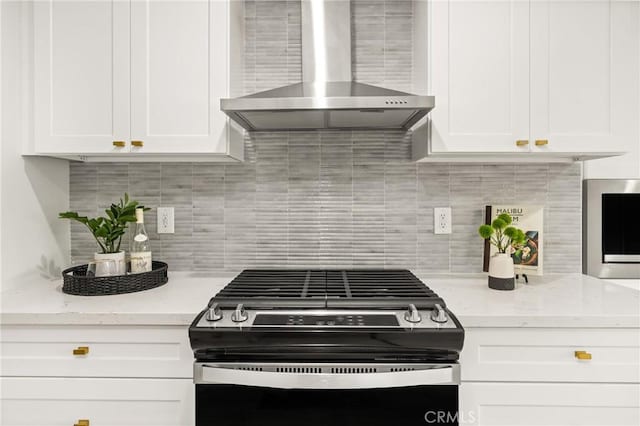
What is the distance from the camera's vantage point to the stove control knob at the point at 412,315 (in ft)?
4.17

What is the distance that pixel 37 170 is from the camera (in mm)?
1788

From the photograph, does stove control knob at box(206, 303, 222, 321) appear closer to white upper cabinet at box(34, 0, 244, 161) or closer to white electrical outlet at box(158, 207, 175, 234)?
white upper cabinet at box(34, 0, 244, 161)

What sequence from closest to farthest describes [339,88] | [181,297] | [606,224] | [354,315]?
[354,315]
[181,297]
[339,88]
[606,224]

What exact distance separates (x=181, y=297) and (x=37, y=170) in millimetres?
912

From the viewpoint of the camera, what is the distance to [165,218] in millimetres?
1996

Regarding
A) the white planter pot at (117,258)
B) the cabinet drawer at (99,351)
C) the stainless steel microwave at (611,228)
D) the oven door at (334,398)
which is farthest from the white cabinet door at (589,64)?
the white planter pot at (117,258)

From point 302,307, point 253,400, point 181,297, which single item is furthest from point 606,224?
point 181,297

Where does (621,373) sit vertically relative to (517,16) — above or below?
below

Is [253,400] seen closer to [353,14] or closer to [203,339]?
[203,339]

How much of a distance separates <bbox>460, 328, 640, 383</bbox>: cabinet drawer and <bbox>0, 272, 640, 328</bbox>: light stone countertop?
41 millimetres

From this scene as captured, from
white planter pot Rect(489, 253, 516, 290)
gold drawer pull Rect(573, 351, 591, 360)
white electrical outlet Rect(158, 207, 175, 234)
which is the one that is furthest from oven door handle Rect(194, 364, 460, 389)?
white electrical outlet Rect(158, 207, 175, 234)

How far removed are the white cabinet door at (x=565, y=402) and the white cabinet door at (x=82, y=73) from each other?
1.71m

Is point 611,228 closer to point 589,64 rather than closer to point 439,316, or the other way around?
point 589,64

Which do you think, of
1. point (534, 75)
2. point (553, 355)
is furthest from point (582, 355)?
point (534, 75)
